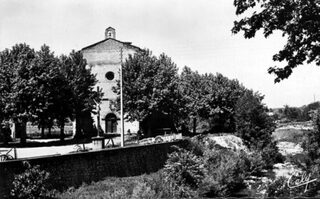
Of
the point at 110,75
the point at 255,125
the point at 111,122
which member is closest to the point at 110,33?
the point at 110,75

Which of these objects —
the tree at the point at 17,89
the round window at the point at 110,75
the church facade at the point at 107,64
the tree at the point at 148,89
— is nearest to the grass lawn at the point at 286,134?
the tree at the point at 148,89

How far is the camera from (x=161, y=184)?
2112cm

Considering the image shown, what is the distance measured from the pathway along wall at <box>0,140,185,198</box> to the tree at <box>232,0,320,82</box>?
34.4 ft

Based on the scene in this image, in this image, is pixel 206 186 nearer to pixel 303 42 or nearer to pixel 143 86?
pixel 303 42

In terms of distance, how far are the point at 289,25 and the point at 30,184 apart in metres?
11.6

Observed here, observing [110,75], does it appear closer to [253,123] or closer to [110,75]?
[110,75]

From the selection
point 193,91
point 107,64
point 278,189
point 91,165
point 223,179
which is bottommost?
point 278,189

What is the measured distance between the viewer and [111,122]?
4656cm

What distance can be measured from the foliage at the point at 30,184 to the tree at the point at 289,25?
10393mm

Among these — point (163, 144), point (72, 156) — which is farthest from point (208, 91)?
point (72, 156)

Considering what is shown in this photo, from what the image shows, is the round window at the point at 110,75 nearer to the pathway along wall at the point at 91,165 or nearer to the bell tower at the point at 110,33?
the bell tower at the point at 110,33

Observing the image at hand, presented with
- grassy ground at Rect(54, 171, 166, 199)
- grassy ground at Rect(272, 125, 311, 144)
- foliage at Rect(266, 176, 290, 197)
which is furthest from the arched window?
grassy ground at Rect(272, 125, 311, 144)

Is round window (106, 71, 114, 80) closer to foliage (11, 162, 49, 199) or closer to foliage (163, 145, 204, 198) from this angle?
foliage (163, 145, 204, 198)

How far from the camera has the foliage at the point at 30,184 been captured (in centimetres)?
1492
